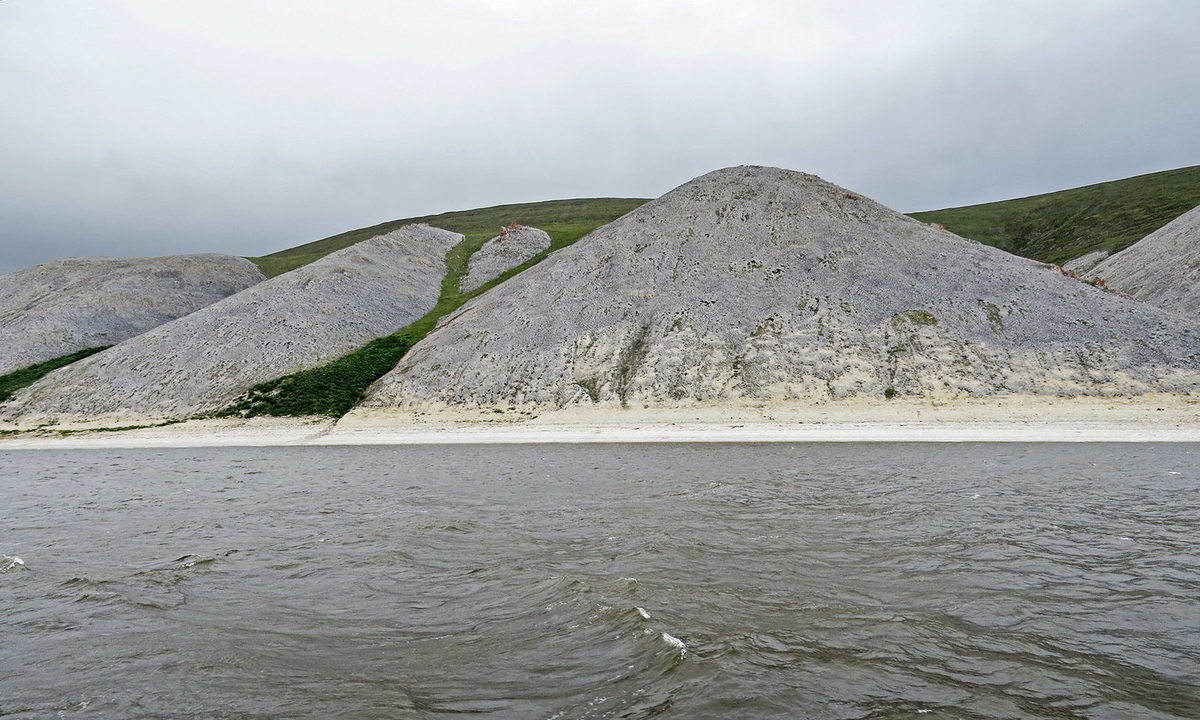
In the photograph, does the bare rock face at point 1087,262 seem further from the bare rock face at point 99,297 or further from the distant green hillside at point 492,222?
the bare rock face at point 99,297

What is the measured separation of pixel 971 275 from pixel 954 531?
165 feet

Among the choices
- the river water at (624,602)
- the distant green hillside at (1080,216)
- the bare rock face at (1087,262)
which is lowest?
the river water at (624,602)

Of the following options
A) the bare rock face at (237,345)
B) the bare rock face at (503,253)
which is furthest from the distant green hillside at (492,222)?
the bare rock face at (237,345)

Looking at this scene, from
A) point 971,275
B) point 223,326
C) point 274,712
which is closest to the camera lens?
point 274,712

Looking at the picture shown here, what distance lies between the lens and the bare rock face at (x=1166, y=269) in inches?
2323

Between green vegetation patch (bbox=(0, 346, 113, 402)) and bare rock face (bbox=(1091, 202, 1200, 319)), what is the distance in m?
111

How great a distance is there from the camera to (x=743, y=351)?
53156 millimetres

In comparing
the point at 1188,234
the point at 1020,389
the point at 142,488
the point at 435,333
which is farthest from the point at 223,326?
the point at 1188,234

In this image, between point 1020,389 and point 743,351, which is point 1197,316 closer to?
point 1020,389

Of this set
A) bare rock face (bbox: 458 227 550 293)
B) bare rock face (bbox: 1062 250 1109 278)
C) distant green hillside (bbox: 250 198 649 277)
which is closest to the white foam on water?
bare rock face (bbox: 458 227 550 293)

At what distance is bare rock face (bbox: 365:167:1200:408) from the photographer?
157 feet

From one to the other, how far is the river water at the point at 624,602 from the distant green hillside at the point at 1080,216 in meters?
98.2

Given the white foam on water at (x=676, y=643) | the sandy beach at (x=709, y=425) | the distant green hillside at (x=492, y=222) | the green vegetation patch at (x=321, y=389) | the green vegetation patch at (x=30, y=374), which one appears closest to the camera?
the white foam on water at (x=676, y=643)

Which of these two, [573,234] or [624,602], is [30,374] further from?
[624,602]
